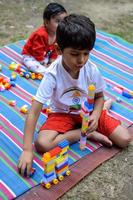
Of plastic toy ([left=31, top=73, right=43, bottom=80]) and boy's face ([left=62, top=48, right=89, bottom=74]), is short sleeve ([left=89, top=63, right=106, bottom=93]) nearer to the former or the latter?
boy's face ([left=62, top=48, right=89, bottom=74])

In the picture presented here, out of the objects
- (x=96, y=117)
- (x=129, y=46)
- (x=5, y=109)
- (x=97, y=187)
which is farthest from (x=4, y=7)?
(x=97, y=187)

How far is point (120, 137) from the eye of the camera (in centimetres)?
221

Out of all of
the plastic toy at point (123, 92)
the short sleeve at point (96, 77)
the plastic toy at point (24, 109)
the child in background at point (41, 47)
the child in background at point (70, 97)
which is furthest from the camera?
the child in background at point (41, 47)

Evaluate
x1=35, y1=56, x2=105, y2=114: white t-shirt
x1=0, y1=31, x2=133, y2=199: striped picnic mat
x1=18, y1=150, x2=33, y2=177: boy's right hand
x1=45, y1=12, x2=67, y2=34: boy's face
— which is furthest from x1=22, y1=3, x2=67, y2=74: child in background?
x1=18, y1=150, x2=33, y2=177: boy's right hand

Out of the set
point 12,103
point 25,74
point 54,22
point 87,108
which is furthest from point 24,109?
point 54,22

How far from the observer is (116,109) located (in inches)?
102

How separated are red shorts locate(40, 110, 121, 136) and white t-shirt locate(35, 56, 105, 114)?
0.12 feet

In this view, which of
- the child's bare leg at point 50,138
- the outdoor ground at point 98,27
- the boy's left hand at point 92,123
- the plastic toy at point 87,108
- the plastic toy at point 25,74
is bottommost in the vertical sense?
the outdoor ground at point 98,27

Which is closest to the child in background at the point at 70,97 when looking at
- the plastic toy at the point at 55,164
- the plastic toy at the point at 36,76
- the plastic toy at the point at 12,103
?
the plastic toy at the point at 55,164

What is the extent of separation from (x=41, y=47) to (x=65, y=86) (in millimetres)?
879

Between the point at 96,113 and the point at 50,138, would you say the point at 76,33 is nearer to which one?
the point at 96,113

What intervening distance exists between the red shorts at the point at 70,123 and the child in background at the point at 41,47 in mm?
748

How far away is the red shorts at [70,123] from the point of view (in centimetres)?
222

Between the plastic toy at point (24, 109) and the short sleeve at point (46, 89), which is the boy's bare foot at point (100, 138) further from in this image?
the plastic toy at point (24, 109)
